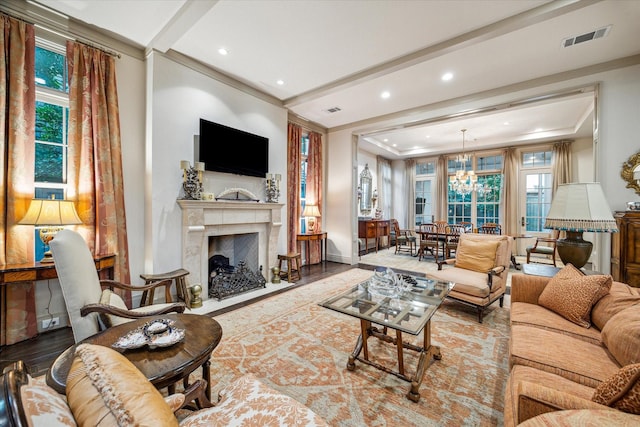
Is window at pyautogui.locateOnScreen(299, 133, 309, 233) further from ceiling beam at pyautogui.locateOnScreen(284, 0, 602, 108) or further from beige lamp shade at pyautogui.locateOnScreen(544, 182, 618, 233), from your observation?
beige lamp shade at pyautogui.locateOnScreen(544, 182, 618, 233)

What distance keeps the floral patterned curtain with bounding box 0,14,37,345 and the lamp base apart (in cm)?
497

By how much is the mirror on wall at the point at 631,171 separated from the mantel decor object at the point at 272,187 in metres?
4.70

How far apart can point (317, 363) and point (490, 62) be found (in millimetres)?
4109

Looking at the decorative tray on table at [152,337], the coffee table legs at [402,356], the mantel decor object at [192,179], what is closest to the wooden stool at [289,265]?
the mantel decor object at [192,179]

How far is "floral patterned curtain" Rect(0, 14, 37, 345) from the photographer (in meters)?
2.37

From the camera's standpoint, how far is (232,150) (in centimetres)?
394

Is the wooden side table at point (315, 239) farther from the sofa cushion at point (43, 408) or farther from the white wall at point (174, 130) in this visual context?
the sofa cushion at point (43, 408)

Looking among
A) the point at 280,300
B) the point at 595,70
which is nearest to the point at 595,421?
the point at 280,300

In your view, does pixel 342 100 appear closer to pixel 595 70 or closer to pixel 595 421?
pixel 595 70

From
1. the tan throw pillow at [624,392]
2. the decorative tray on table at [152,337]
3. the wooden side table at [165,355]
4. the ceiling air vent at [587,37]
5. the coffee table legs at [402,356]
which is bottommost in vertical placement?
the coffee table legs at [402,356]

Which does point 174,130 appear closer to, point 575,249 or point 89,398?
point 89,398

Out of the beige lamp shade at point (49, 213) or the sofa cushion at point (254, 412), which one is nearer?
the sofa cushion at point (254, 412)

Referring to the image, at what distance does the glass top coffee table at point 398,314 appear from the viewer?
5.81ft

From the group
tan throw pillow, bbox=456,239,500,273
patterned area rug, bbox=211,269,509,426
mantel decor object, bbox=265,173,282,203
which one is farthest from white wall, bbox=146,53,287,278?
tan throw pillow, bbox=456,239,500,273
